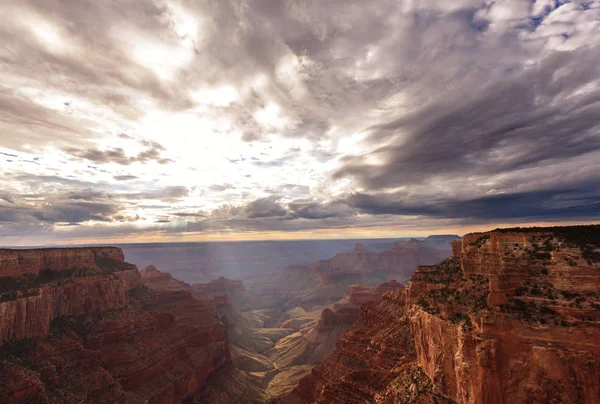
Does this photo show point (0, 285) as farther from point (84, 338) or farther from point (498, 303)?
point (498, 303)

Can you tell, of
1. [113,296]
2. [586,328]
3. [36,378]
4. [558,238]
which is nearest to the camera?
[586,328]

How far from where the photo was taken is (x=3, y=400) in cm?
4406

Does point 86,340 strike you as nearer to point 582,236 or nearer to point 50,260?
point 50,260

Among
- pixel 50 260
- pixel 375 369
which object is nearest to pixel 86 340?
A: pixel 50 260

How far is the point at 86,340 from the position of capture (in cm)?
6475

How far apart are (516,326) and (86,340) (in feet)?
265

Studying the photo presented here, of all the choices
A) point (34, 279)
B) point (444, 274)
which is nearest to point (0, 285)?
point (34, 279)

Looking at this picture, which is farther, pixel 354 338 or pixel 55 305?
pixel 354 338

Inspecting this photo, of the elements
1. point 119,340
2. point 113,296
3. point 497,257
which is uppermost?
point 497,257

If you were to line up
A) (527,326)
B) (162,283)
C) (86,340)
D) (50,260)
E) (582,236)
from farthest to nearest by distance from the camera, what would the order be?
(162,283) < (50,260) < (86,340) < (582,236) < (527,326)

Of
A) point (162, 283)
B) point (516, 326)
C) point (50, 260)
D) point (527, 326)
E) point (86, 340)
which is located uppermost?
point (527, 326)

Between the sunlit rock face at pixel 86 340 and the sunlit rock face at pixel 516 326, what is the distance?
56201mm

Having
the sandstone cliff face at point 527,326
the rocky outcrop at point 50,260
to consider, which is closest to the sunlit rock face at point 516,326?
the sandstone cliff face at point 527,326

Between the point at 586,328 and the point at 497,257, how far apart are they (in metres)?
8.22
